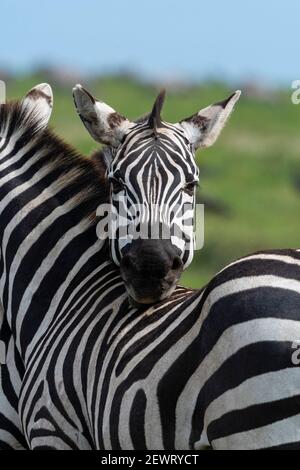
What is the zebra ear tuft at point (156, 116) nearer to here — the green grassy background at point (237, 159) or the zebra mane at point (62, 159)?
the zebra mane at point (62, 159)

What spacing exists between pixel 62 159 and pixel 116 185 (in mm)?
1018

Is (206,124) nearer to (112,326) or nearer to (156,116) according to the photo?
(156,116)

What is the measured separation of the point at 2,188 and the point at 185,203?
1.76 meters

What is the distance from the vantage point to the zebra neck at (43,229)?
25.2 ft

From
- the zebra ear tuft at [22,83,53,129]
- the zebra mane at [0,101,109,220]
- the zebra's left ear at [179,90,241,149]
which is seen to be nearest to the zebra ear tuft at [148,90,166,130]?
the zebra's left ear at [179,90,241,149]

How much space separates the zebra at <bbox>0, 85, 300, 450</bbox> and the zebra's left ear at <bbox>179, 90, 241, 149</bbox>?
1 cm

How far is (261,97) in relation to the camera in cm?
5078

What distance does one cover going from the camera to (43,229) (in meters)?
7.90

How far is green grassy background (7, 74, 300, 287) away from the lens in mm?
31359

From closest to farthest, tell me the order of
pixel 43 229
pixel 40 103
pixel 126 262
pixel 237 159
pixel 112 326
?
pixel 126 262 < pixel 112 326 < pixel 43 229 < pixel 40 103 < pixel 237 159

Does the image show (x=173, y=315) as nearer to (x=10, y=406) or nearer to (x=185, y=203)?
(x=185, y=203)

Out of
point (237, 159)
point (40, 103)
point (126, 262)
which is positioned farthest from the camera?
point (237, 159)

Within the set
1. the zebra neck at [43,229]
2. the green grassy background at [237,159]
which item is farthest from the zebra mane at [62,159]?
the green grassy background at [237,159]

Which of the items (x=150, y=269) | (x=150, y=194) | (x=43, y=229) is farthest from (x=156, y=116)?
(x=43, y=229)
